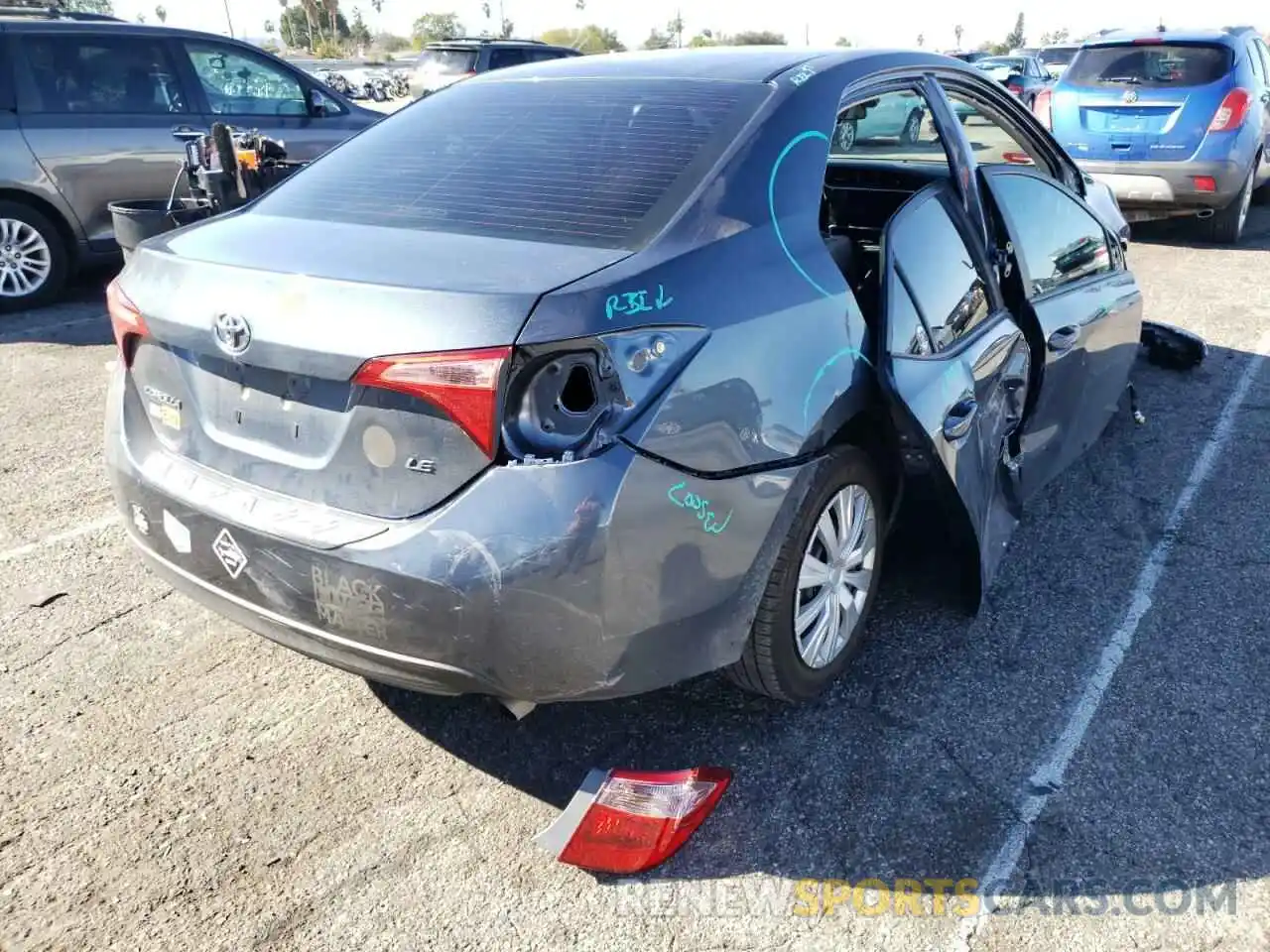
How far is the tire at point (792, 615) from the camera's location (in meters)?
2.51

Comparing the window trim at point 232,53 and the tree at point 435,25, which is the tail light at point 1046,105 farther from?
the tree at point 435,25

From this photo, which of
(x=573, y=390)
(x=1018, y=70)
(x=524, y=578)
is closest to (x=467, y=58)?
(x=1018, y=70)

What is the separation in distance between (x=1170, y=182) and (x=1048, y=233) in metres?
5.96

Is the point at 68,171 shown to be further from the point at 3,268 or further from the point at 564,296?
the point at 564,296

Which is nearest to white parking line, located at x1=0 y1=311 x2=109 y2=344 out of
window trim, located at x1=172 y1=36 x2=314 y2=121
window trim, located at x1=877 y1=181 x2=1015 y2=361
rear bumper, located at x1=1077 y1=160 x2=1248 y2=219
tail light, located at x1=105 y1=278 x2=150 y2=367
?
window trim, located at x1=172 y1=36 x2=314 y2=121

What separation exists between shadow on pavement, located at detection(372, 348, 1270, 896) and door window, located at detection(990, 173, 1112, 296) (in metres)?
1.00

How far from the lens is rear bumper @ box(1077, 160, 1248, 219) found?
856 centimetres

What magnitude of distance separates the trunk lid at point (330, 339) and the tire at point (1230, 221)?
28.2ft

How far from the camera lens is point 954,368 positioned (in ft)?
9.43

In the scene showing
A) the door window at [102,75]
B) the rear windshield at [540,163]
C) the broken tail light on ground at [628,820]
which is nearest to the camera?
the broken tail light on ground at [628,820]

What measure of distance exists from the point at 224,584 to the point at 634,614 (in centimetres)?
98

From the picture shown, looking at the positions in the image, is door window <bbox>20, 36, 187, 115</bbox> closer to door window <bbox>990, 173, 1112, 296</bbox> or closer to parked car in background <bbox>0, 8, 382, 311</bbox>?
parked car in background <bbox>0, 8, 382, 311</bbox>

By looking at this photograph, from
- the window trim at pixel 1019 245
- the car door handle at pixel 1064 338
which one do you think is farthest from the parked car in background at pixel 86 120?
the car door handle at pixel 1064 338

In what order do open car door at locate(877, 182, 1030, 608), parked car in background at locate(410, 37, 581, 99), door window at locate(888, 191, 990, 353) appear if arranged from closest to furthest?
open car door at locate(877, 182, 1030, 608), door window at locate(888, 191, 990, 353), parked car in background at locate(410, 37, 581, 99)
